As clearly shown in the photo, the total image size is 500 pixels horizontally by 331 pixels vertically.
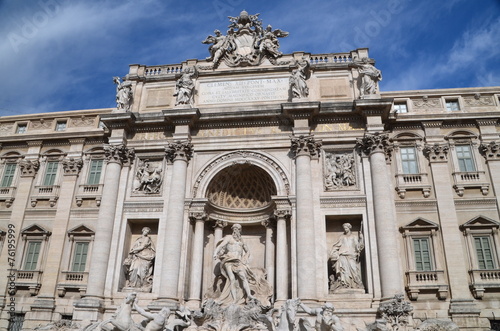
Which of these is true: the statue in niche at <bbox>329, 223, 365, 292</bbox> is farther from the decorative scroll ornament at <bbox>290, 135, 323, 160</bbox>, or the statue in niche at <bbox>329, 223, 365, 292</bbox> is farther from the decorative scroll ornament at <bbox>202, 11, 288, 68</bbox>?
the decorative scroll ornament at <bbox>202, 11, 288, 68</bbox>

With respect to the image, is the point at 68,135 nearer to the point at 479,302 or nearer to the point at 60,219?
the point at 60,219

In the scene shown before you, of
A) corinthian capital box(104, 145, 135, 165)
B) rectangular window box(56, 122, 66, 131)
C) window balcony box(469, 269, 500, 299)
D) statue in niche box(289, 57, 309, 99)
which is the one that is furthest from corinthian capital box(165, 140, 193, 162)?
window balcony box(469, 269, 500, 299)

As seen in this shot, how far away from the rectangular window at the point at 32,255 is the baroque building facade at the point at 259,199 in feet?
0.28

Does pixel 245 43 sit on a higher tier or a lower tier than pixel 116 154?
higher

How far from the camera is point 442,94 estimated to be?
22875 millimetres

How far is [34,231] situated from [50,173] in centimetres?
349

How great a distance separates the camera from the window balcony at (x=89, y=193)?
2303 cm

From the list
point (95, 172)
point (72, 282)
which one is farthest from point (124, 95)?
point (72, 282)

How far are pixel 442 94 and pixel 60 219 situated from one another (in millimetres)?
21522

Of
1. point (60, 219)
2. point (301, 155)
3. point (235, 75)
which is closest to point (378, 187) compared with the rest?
point (301, 155)

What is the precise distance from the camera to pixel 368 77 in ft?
71.8

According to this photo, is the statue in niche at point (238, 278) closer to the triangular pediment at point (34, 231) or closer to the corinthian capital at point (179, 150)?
the corinthian capital at point (179, 150)

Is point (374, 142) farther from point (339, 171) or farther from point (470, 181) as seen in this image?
point (470, 181)

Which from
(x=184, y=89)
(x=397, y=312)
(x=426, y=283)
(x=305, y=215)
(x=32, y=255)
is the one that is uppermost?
(x=184, y=89)
